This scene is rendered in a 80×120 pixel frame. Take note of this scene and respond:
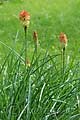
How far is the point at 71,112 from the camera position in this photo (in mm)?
3871

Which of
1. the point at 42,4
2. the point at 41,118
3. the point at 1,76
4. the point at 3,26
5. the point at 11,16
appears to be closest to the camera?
the point at 41,118

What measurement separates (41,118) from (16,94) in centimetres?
32

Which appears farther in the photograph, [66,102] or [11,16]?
[11,16]

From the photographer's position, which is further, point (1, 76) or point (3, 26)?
point (3, 26)

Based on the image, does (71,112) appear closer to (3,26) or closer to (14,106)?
(14,106)

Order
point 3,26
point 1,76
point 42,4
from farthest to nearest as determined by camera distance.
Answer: point 42,4, point 3,26, point 1,76

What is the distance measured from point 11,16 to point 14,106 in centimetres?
909

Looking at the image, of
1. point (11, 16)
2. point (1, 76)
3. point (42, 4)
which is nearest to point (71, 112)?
point (1, 76)

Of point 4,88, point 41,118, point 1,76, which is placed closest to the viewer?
point 41,118

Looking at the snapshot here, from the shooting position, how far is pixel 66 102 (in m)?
3.95

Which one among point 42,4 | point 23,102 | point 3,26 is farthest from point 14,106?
point 42,4

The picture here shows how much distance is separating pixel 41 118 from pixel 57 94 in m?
0.32

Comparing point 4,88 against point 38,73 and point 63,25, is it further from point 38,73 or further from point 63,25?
point 63,25

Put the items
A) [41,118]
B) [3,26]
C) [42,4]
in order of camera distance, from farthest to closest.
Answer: [42,4], [3,26], [41,118]
